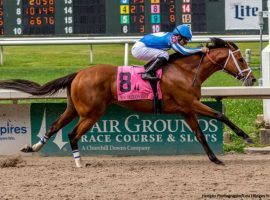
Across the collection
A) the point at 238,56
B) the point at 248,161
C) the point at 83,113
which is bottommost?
the point at 248,161

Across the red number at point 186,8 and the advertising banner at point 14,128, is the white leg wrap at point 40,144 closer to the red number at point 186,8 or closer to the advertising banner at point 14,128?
the advertising banner at point 14,128

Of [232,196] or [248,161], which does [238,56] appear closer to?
[248,161]

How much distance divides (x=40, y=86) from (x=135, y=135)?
1232 millimetres

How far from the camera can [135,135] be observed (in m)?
8.53

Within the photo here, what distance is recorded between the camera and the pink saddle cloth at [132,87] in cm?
775

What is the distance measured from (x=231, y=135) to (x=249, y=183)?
268 centimetres

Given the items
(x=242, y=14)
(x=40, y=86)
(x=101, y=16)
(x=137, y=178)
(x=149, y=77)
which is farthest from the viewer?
(x=242, y=14)

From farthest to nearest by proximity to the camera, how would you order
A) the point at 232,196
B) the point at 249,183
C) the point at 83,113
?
the point at 83,113, the point at 249,183, the point at 232,196

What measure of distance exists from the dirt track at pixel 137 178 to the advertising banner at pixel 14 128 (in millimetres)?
290

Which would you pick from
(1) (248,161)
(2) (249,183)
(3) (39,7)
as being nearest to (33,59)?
(3) (39,7)

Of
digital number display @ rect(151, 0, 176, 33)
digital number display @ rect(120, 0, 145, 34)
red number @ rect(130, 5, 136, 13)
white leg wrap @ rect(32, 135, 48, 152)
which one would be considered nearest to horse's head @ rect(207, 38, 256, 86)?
white leg wrap @ rect(32, 135, 48, 152)

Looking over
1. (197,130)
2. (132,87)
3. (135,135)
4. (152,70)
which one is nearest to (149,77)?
(152,70)

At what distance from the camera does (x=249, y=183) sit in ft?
21.2

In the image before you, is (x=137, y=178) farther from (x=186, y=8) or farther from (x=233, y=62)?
(x=186, y=8)
